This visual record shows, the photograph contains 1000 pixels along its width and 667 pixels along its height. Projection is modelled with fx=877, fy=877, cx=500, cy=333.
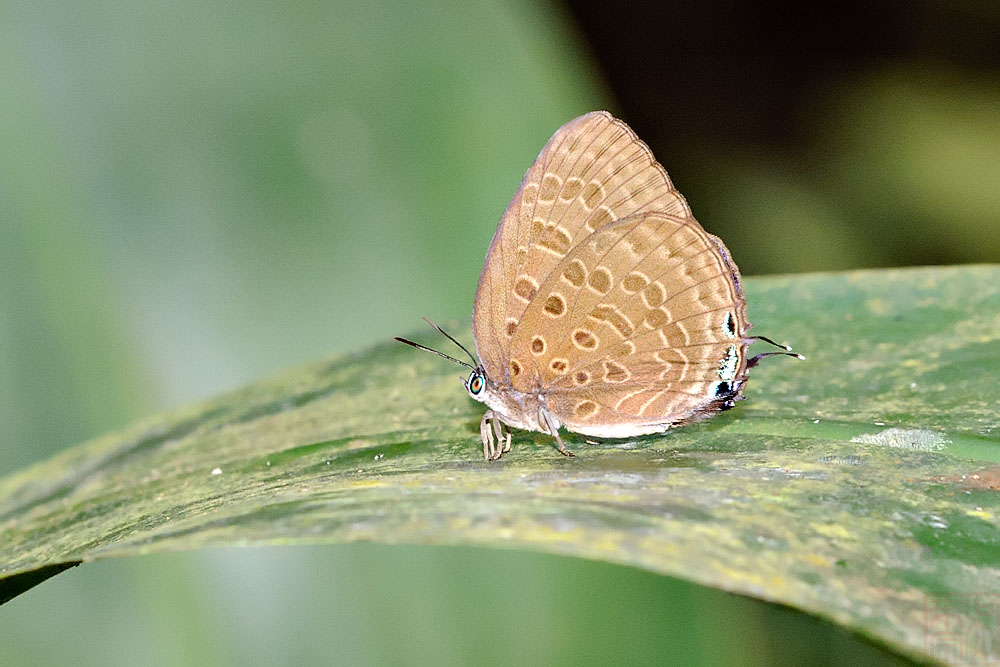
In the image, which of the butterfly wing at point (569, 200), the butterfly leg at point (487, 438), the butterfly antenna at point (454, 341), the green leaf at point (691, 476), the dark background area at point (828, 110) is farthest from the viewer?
the dark background area at point (828, 110)

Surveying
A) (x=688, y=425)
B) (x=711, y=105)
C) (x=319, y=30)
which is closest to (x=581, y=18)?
(x=711, y=105)

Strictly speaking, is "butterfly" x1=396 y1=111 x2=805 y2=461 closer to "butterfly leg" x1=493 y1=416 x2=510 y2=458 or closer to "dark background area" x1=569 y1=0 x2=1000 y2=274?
"butterfly leg" x1=493 y1=416 x2=510 y2=458

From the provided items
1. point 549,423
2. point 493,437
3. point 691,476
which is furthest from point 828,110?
point 691,476

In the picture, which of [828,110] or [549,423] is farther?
[828,110]

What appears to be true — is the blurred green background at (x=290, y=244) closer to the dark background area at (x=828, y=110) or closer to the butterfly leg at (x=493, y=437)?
the dark background area at (x=828, y=110)

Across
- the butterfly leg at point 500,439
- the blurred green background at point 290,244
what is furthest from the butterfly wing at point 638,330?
the blurred green background at point 290,244

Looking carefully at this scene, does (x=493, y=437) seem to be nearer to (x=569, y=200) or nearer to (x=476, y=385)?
(x=476, y=385)

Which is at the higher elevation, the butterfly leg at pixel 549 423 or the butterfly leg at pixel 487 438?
the butterfly leg at pixel 549 423
